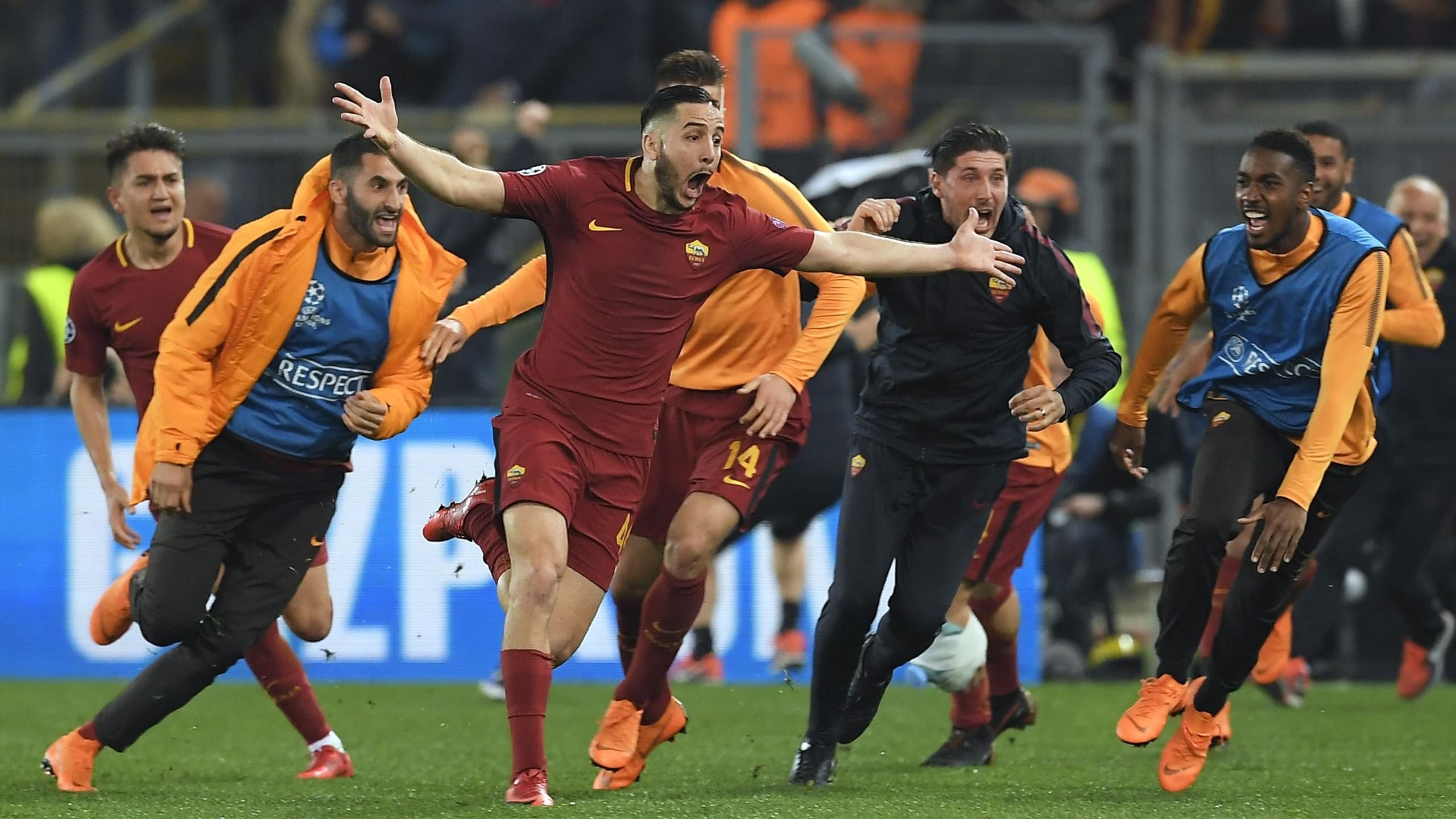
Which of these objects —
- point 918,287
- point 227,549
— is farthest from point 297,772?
point 918,287

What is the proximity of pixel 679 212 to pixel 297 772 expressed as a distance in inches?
106

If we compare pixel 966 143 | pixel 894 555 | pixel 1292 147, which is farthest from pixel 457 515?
pixel 1292 147

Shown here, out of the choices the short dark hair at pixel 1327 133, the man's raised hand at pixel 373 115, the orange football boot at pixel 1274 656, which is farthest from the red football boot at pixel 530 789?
the short dark hair at pixel 1327 133

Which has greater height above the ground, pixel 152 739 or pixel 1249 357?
pixel 1249 357

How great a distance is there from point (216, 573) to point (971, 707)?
2.77 metres

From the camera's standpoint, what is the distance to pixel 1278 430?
712cm

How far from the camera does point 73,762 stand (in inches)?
282

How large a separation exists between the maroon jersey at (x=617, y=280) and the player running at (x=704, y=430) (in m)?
0.44

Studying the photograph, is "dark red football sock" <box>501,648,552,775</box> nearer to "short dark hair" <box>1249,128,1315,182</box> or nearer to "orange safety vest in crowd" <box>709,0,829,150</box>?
"short dark hair" <box>1249,128,1315,182</box>

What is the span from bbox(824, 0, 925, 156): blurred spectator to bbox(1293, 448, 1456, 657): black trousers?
323 cm

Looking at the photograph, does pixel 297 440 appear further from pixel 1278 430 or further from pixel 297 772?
pixel 1278 430

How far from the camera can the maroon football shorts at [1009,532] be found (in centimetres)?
807

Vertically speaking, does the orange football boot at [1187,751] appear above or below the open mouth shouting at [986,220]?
below

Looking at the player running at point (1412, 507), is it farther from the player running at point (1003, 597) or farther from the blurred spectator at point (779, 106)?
the blurred spectator at point (779, 106)
